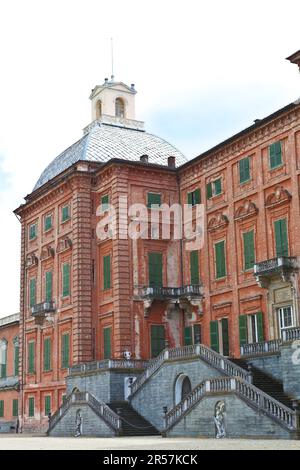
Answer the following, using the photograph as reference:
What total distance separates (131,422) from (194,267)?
9.38 metres

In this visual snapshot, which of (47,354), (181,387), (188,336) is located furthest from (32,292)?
(181,387)

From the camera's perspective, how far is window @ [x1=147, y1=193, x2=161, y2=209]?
4266 cm

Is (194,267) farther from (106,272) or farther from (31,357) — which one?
(31,357)

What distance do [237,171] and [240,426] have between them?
14.8 m

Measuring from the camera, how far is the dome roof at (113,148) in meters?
46.4

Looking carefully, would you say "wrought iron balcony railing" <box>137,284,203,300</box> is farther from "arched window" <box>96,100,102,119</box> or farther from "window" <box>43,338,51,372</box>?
"arched window" <box>96,100,102,119</box>

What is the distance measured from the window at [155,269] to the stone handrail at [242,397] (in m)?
11.4

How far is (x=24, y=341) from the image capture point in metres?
50.5

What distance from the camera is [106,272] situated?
42344 millimetres

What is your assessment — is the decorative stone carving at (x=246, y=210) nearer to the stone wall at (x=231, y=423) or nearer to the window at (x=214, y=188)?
the window at (x=214, y=188)

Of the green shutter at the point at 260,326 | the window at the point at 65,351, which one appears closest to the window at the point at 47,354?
the window at the point at 65,351

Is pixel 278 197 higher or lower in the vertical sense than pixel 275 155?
lower

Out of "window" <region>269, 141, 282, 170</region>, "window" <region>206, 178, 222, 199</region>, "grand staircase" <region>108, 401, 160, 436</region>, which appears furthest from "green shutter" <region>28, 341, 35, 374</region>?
"window" <region>269, 141, 282, 170</region>

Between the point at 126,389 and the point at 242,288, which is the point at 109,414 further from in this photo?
the point at 242,288
